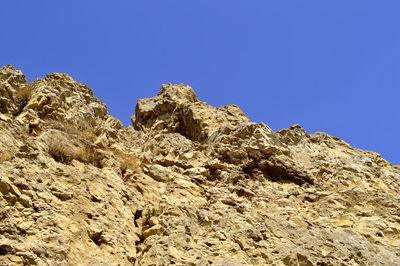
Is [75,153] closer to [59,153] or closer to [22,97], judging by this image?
[59,153]

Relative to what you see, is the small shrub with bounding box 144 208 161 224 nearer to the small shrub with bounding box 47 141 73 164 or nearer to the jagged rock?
the small shrub with bounding box 47 141 73 164

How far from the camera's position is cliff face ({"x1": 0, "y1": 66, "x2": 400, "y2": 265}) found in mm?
6828

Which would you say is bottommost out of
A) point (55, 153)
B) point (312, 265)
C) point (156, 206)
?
point (312, 265)

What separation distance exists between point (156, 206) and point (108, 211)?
1.49 meters

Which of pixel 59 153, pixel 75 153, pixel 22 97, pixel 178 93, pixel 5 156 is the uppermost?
pixel 178 93

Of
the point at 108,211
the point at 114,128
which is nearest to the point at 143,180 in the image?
the point at 108,211

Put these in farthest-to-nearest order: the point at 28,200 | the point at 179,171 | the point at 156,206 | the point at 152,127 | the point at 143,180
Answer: the point at 152,127 < the point at 179,171 < the point at 143,180 < the point at 156,206 < the point at 28,200

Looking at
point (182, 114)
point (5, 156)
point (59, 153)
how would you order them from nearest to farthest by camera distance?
point (5, 156)
point (59, 153)
point (182, 114)

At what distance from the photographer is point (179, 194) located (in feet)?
32.0

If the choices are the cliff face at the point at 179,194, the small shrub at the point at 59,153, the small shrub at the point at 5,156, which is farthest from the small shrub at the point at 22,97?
the small shrub at the point at 5,156

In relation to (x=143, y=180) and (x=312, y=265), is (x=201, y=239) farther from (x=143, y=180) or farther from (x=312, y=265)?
(x=143, y=180)

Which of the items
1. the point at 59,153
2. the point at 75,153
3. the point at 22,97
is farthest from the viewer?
the point at 22,97

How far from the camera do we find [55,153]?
856 centimetres

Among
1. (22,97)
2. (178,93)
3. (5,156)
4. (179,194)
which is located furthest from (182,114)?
(5,156)
